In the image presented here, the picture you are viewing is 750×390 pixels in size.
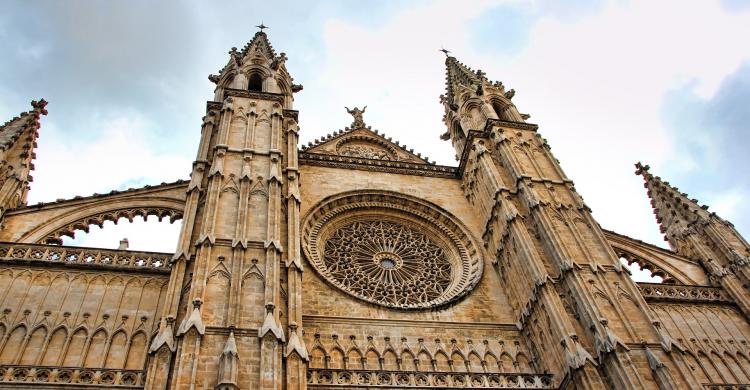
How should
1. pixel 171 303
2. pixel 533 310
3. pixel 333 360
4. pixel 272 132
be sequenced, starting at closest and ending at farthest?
pixel 171 303 < pixel 333 360 < pixel 533 310 < pixel 272 132

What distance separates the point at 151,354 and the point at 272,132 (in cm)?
933

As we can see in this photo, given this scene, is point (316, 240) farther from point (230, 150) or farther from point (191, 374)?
point (191, 374)

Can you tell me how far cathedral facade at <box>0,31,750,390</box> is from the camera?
41.1ft

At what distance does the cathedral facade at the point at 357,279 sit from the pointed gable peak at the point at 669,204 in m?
0.08

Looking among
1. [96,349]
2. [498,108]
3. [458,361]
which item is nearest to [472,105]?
[498,108]

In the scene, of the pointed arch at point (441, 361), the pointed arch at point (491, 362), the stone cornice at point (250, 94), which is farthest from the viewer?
the stone cornice at point (250, 94)

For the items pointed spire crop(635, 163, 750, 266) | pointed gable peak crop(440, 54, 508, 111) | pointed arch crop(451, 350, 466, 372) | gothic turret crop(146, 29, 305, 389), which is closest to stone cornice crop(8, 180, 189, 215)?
gothic turret crop(146, 29, 305, 389)

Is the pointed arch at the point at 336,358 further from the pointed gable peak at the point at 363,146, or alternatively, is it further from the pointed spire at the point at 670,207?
the pointed spire at the point at 670,207

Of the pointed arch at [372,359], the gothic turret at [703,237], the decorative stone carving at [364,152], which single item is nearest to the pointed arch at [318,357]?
the pointed arch at [372,359]

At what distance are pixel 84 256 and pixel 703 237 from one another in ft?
63.9

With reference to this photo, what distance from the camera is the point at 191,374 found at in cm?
1084

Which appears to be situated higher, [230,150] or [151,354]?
[230,150]

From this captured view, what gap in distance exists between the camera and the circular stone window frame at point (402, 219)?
Answer: 1680cm

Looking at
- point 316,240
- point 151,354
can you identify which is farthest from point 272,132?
point 151,354
